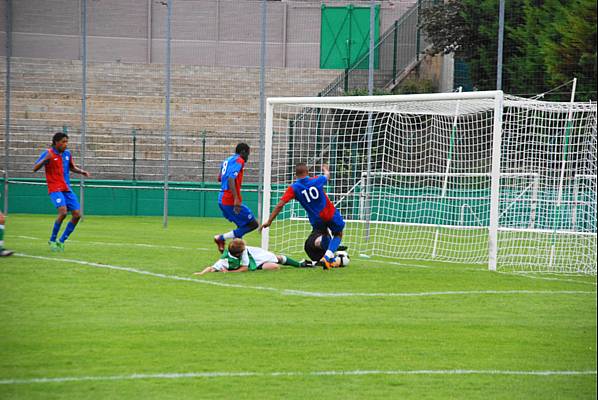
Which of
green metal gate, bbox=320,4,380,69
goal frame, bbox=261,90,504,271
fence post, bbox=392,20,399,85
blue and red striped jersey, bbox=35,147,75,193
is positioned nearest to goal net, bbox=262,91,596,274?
goal frame, bbox=261,90,504,271

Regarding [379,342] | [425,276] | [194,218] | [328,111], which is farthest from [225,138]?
[379,342]

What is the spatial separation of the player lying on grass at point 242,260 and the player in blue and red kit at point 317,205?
49 cm

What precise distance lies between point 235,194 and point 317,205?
155cm

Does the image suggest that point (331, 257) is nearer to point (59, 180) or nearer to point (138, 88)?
point (59, 180)

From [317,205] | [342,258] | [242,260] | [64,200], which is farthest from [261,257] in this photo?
[64,200]

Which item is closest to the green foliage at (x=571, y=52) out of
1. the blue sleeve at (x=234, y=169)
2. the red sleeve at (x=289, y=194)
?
the blue sleeve at (x=234, y=169)

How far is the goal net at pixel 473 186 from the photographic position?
14758 mm

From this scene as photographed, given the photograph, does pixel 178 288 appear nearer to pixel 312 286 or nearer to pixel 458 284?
pixel 312 286

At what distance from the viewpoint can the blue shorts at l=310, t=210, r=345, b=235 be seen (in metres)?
13.6

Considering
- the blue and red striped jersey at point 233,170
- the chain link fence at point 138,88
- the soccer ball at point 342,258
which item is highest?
the chain link fence at point 138,88

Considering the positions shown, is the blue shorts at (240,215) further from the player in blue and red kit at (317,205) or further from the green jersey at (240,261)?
the green jersey at (240,261)

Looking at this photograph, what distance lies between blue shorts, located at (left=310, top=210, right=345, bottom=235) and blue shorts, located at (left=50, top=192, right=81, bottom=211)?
4163 mm

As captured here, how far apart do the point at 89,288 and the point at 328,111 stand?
40.1 feet

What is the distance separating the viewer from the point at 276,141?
26828 mm
